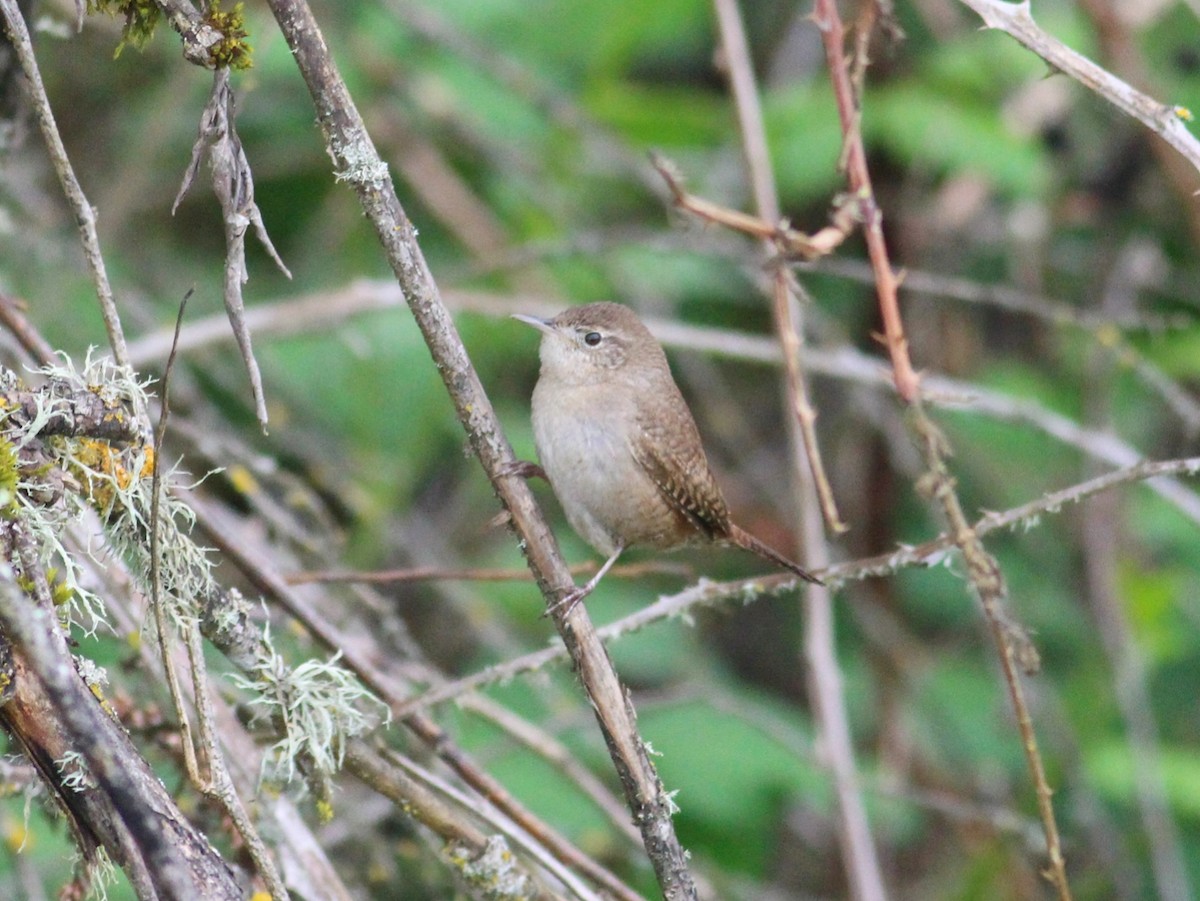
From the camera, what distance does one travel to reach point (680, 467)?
336cm

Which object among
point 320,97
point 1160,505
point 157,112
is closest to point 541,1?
point 157,112

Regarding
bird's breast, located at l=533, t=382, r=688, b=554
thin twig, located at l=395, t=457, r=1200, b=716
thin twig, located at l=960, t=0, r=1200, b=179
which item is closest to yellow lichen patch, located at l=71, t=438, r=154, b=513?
thin twig, located at l=395, t=457, r=1200, b=716

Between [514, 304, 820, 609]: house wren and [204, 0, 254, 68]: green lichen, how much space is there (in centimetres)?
153

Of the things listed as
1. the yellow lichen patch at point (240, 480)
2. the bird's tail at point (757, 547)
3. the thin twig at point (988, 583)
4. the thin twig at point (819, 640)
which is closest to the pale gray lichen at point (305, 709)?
the yellow lichen patch at point (240, 480)

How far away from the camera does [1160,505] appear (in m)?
5.29

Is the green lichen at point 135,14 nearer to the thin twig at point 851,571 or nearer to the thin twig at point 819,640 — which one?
the thin twig at point 851,571

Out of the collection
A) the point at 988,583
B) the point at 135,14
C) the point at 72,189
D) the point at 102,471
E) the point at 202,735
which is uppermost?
the point at 135,14

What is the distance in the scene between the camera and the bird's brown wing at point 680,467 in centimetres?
336

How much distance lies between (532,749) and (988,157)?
121 inches

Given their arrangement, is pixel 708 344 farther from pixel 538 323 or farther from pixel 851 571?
pixel 851 571

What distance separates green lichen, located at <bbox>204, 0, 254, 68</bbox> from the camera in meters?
1.76

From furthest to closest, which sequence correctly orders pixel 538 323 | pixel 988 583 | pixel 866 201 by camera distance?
pixel 538 323
pixel 866 201
pixel 988 583

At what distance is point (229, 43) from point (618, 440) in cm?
172

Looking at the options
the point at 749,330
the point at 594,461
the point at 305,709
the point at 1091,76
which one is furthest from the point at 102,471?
the point at 749,330
